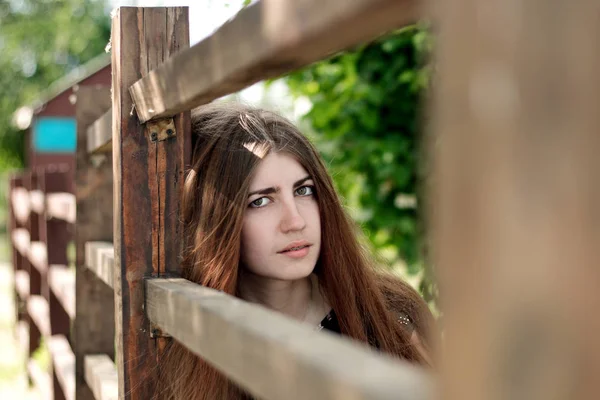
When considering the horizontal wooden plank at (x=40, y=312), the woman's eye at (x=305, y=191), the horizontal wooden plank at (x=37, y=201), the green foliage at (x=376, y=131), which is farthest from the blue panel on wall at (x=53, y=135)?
the woman's eye at (x=305, y=191)

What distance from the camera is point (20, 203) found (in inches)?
271

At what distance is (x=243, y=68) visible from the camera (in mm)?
1072

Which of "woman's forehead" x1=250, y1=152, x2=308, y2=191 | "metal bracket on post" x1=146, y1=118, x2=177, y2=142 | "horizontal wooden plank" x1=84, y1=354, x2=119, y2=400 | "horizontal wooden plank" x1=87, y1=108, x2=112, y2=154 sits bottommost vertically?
"horizontal wooden plank" x1=84, y1=354, x2=119, y2=400

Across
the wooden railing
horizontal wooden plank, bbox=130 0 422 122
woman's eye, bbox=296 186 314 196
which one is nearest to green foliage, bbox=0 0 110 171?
the wooden railing

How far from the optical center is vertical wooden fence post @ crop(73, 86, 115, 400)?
9.89 ft

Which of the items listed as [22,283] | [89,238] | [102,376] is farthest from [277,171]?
[22,283]

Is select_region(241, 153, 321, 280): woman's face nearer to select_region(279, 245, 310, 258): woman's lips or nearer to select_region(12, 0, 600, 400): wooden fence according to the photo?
select_region(279, 245, 310, 258): woman's lips

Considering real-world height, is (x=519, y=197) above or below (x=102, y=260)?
above

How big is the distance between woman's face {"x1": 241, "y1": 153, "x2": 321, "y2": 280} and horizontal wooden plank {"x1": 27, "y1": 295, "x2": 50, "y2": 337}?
2.40 m

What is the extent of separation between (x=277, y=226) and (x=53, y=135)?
680 centimetres

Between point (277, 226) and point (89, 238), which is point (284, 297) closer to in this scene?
point (277, 226)

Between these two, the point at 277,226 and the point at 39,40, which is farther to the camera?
the point at 39,40

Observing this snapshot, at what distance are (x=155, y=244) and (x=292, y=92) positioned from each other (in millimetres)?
4064

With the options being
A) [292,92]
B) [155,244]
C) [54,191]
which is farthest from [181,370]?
[292,92]
